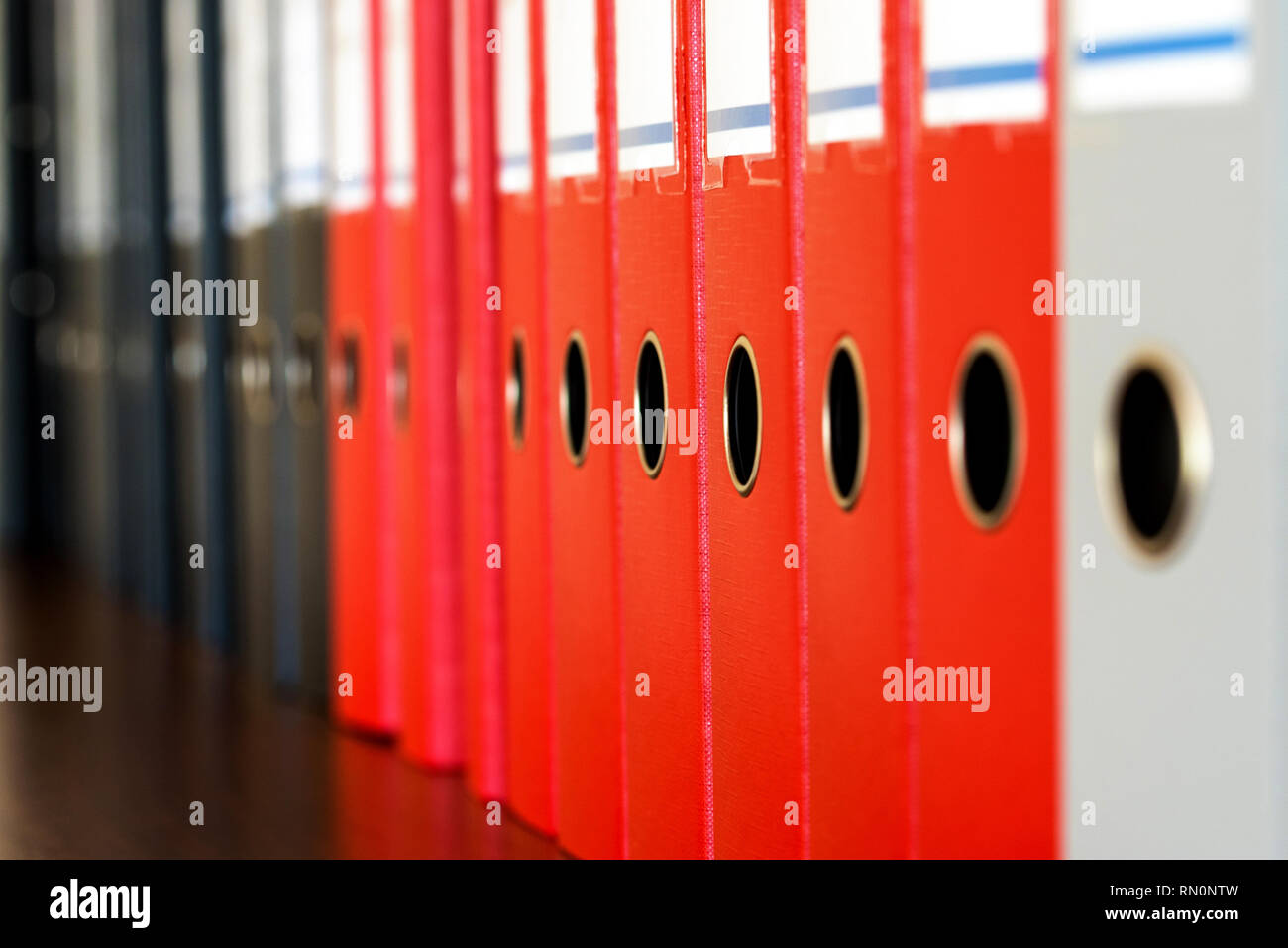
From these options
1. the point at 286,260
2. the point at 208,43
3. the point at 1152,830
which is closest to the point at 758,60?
the point at 1152,830

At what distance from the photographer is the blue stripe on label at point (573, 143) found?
1.36m

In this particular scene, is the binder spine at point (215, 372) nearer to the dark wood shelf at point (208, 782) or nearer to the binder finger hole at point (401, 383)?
the dark wood shelf at point (208, 782)

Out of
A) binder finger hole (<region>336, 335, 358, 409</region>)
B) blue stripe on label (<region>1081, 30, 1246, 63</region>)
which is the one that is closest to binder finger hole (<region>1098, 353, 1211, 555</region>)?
blue stripe on label (<region>1081, 30, 1246, 63</region>)

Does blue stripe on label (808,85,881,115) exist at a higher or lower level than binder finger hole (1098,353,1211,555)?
higher

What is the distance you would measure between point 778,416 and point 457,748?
2.83ft

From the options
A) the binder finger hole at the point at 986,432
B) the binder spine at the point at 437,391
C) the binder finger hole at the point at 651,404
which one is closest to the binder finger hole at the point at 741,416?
the binder finger hole at the point at 651,404

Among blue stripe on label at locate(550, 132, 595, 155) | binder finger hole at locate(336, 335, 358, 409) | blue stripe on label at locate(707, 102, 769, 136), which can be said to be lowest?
binder finger hole at locate(336, 335, 358, 409)

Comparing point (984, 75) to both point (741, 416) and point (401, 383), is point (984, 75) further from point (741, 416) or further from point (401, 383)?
point (401, 383)

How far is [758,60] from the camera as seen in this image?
1.07 m

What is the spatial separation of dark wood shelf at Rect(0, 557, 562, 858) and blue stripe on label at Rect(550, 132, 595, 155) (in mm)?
558

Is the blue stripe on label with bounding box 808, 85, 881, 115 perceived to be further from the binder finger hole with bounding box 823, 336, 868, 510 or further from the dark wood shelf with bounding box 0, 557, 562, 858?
the dark wood shelf with bounding box 0, 557, 562, 858

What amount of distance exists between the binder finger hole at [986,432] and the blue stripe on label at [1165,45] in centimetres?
14

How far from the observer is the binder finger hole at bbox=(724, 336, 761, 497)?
3.64 feet
